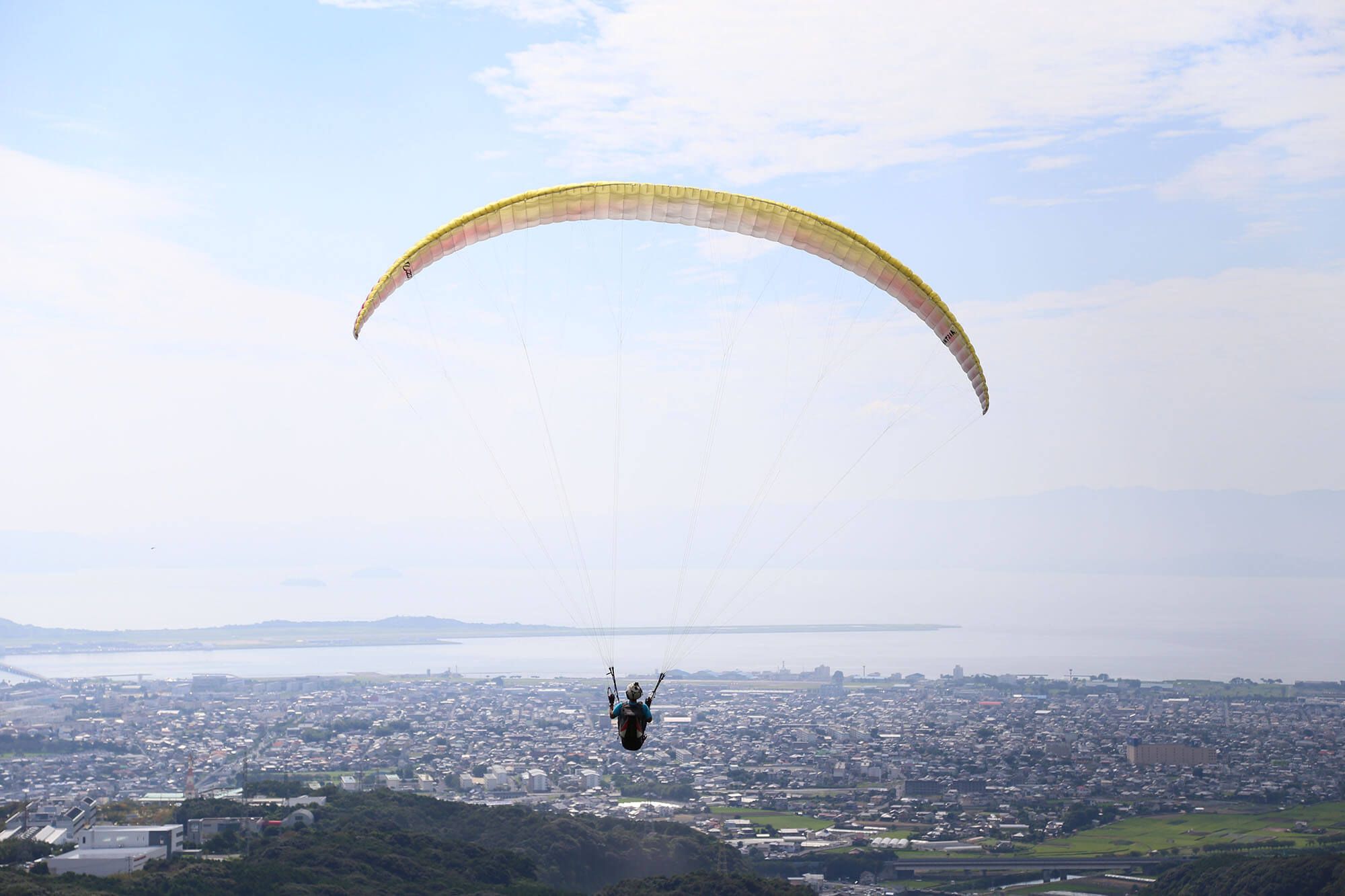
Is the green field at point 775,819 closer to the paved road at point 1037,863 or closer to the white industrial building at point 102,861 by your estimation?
the paved road at point 1037,863

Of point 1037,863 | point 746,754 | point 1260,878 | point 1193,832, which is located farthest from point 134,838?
point 1193,832

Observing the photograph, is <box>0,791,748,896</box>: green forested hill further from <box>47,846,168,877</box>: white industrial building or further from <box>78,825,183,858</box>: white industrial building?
<box>78,825,183,858</box>: white industrial building

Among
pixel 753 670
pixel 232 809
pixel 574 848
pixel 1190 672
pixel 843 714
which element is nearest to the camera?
pixel 574 848

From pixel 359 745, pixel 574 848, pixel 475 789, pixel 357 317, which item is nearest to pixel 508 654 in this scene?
pixel 359 745

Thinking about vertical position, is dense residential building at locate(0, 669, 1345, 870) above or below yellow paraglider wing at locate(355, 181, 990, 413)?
below

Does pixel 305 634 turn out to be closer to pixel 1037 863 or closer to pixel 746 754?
pixel 746 754

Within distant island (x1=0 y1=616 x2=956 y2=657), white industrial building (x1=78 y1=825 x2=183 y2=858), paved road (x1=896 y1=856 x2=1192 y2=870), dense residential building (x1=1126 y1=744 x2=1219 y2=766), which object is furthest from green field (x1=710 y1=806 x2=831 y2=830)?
distant island (x1=0 y1=616 x2=956 y2=657)

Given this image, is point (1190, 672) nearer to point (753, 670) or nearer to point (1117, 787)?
point (753, 670)
